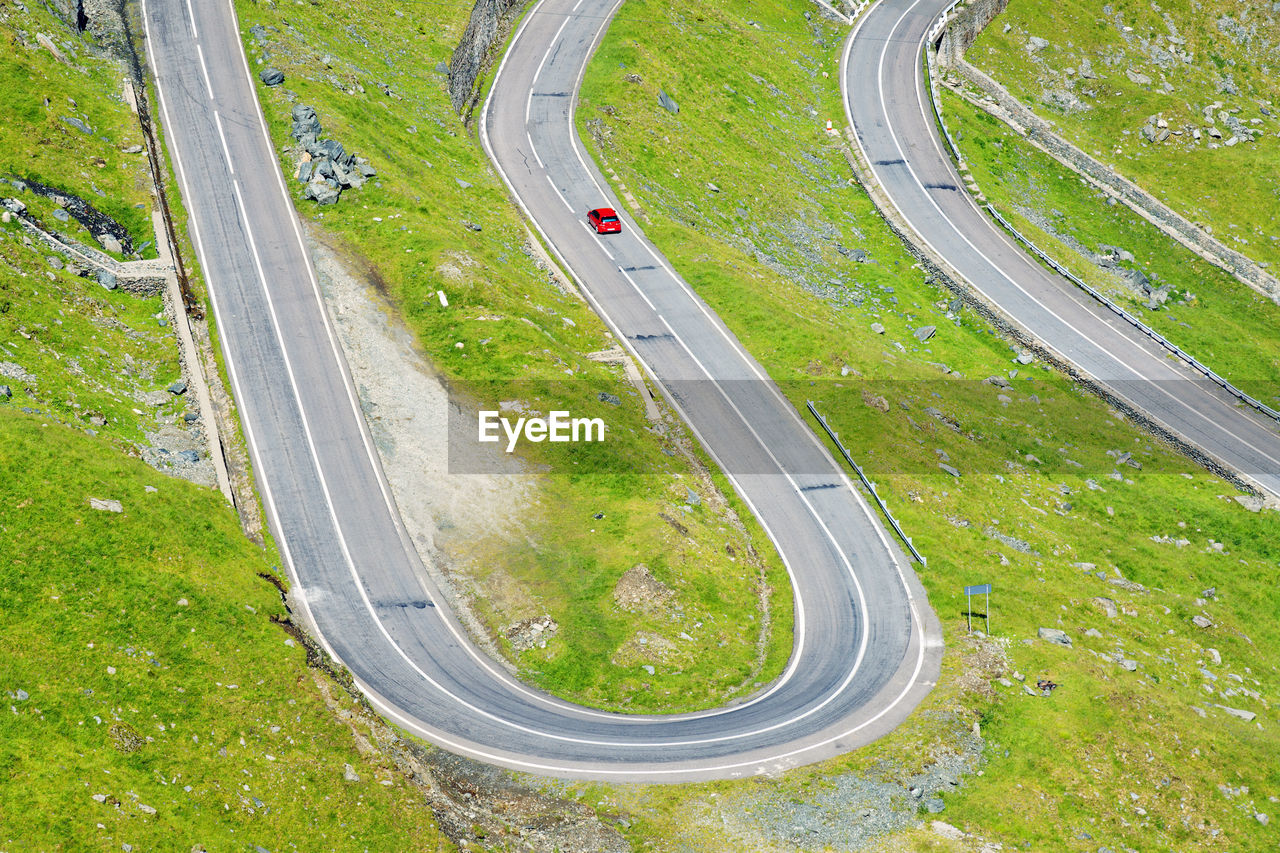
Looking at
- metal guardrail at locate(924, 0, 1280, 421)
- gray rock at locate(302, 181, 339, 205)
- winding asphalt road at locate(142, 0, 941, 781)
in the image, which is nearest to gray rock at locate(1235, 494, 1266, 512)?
metal guardrail at locate(924, 0, 1280, 421)

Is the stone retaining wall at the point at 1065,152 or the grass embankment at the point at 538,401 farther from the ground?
the stone retaining wall at the point at 1065,152

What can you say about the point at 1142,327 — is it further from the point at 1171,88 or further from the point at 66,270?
the point at 66,270

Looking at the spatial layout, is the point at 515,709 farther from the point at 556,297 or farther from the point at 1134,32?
the point at 1134,32

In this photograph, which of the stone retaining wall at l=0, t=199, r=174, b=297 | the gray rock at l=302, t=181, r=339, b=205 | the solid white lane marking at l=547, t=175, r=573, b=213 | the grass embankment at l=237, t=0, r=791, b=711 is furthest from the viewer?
the solid white lane marking at l=547, t=175, r=573, b=213

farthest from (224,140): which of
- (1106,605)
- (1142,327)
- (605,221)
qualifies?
(1142,327)

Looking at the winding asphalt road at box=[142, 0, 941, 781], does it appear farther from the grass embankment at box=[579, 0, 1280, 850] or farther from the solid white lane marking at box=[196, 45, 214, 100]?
the grass embankment at box=[579, 0, 1280, 850]

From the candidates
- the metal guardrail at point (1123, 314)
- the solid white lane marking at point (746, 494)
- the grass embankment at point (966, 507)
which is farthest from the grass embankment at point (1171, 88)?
the solid white lane marking at point (746, 494)

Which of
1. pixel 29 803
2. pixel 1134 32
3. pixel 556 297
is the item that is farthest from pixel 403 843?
pixel 1134 32

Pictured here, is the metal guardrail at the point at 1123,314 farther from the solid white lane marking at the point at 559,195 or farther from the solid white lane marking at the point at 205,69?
the solid white lane marking at the point at 205,69
